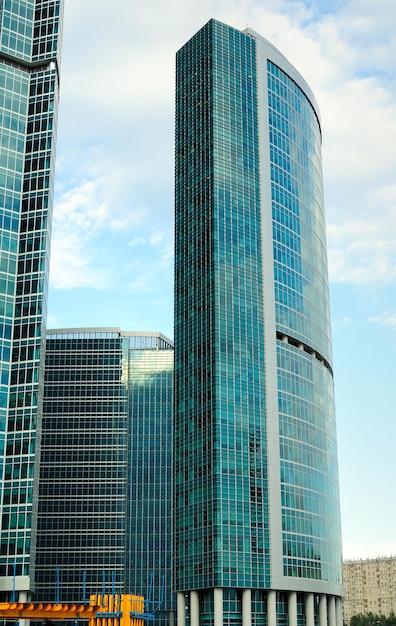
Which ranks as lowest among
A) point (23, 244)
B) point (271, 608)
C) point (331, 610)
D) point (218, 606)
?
point (331, 610)

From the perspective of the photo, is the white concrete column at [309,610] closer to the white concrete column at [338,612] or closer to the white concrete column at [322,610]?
the white concrete column at [322,610]

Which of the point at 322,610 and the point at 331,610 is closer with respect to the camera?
the point at 322,610

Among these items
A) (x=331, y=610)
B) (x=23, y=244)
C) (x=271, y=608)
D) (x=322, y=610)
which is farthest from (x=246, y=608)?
(x=23, y=244)

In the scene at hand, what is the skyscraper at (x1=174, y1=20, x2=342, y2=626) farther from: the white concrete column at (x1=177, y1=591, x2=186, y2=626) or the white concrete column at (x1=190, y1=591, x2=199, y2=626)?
the white concrete column at (x1=190, y1=591, x2=199, y2=626)

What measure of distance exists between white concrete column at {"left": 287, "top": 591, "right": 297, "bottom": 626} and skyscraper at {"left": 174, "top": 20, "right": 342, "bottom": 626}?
17cm

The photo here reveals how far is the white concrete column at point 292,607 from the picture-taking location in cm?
14250

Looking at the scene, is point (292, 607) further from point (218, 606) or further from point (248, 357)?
point (248, 357)

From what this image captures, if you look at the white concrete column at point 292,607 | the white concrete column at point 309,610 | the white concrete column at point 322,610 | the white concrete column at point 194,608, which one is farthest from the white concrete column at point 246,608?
the white concrete column at point 322,610

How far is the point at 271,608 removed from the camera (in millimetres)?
139250

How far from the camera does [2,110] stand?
158m

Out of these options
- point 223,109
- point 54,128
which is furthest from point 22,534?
point 223,109

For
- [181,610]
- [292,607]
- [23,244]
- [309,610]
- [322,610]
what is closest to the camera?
[292,607]

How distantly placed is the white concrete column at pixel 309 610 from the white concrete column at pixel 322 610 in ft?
16.2

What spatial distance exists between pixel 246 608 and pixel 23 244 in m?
73.0
